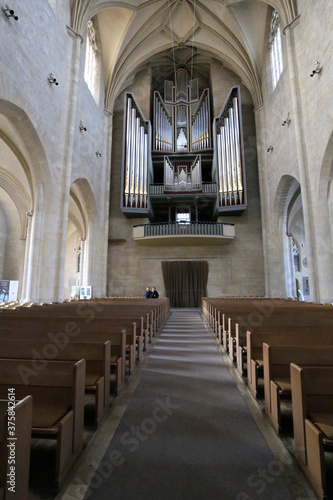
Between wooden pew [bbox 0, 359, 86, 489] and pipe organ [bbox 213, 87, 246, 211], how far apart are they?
12.9 m

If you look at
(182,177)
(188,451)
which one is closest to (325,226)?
(188,451)

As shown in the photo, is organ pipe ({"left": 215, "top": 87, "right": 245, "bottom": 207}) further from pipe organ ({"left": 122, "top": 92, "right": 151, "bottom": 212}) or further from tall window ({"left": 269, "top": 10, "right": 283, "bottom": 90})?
pipe organ ({"left": 122, "top": 92, "right": 151, "bottom": 212})

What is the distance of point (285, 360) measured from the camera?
2.25 m

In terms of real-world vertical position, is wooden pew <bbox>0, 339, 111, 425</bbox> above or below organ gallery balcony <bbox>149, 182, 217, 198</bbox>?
below

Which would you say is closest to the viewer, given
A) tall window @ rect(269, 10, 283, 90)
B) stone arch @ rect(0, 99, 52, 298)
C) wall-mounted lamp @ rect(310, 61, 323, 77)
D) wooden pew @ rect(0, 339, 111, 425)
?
wooden pew @ rect(0, 339, 111, 425)

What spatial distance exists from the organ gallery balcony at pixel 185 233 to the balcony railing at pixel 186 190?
6.13 ft

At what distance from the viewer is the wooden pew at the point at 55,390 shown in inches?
63.0

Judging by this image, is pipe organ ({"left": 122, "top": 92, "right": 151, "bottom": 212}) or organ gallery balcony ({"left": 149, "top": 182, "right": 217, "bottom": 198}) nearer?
pipe organ ({"left": 122, "top": 92, "right": 151, "bottom": 212})

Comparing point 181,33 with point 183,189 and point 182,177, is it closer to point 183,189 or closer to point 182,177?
point 182,177

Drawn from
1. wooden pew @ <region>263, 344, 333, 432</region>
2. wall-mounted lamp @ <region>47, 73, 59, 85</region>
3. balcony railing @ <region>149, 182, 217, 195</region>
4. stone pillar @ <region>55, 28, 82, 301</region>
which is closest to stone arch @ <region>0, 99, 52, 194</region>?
stone pillar @ <region>55, 28, 82, 301</region>

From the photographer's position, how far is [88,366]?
8.09 ft

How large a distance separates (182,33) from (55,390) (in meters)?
18.7

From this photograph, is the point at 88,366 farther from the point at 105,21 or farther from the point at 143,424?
the point at 105,21

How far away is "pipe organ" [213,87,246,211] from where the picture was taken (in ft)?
45.1
